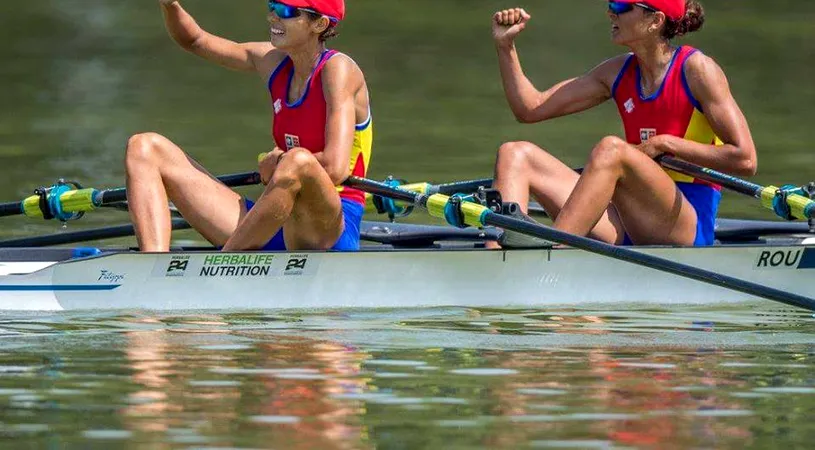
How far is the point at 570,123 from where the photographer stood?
2316 cm

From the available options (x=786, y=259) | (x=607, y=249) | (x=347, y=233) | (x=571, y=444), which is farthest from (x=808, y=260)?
(x=571, y=444)

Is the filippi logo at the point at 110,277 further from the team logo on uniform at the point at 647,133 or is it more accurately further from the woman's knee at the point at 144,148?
the team logo on uniform at the point at 647,133

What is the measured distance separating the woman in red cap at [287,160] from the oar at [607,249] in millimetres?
279

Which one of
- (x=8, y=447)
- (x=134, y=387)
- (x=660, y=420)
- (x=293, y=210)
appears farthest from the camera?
(x=293, y=210)

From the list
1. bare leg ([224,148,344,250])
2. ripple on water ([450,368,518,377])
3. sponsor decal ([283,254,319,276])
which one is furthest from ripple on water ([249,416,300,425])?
sponsor decal ([283,254,319,276])

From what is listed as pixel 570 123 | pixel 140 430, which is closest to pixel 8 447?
pixel 140 430

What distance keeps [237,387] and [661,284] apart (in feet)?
10.8

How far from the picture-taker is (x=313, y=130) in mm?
10992

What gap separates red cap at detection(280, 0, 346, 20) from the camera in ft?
35.8

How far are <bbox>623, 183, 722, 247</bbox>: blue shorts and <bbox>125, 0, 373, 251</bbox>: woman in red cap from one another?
5.44ft

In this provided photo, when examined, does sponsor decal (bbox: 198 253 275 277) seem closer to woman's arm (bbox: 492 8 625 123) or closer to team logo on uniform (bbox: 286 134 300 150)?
team logo on uniform (bbox: 286 134 300 150)

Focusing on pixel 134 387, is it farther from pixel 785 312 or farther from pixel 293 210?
pixel 785 312

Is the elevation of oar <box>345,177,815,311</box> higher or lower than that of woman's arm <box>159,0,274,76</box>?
lower

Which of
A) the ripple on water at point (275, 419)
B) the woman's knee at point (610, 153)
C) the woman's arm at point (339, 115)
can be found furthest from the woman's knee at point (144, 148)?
the ripple on water at point (275, 419)
